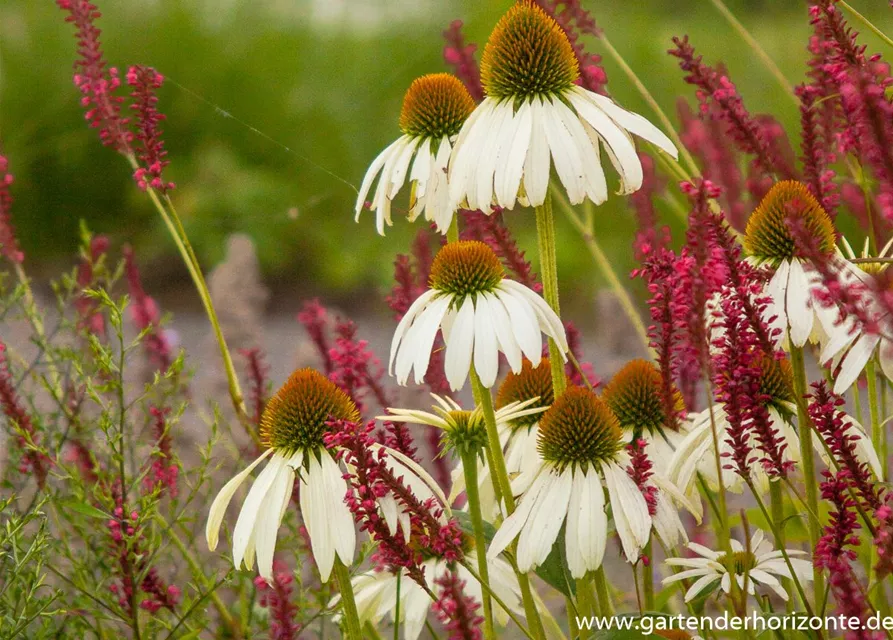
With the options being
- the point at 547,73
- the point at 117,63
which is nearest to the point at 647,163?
the point at 547,73

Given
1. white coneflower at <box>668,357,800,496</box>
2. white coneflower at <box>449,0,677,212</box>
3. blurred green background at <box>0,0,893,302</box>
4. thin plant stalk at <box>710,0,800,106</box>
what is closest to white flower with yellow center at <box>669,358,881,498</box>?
white coneflower at <box>668,357,800,496</box>

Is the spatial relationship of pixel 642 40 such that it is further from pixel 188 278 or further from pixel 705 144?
pixel 705 144

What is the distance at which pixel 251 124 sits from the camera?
13.2 ft

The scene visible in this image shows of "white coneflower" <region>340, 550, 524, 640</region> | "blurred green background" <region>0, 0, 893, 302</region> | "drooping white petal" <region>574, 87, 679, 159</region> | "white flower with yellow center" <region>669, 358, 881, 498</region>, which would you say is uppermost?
"blurred green background" <region>0, 0, 893, 302</region>

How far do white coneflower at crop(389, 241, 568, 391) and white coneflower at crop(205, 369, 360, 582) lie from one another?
10 cm

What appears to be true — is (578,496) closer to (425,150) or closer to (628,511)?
(628,511)

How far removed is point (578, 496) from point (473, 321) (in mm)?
171

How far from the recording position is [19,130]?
3.92 meters

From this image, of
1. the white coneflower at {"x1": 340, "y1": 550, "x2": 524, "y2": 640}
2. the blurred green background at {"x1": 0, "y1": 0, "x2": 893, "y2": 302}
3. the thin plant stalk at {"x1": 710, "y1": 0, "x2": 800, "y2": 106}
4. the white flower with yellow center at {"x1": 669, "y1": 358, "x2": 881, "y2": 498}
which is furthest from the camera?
the blurred green background at {"x1": 0, "y1": 0, "x2": 893, "y2": 302}

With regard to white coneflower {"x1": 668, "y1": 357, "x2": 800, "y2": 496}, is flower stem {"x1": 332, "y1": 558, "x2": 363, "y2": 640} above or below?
below

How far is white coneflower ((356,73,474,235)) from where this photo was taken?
1.00 m

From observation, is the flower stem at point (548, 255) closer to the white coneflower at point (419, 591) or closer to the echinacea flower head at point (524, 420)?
the echinacea flower head at point (524, 420)

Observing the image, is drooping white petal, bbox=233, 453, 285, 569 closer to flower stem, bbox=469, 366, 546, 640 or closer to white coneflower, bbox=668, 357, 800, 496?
flower stem, bbox=469, 366, 546, 640

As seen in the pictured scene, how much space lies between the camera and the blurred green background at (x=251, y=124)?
386 cm
